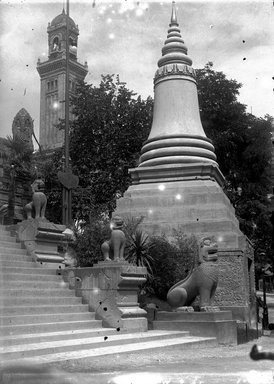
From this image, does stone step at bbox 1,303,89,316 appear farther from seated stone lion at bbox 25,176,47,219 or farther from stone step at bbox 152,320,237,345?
seated stone lion at bbox 25,176,47,219

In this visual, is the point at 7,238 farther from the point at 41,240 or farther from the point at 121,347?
the point at 121,347

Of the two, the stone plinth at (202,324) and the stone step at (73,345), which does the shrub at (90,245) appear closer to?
the stone plinth at (202,324)

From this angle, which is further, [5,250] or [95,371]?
[5,250]

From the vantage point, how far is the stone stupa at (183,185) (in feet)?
53.2

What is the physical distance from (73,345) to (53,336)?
630mm

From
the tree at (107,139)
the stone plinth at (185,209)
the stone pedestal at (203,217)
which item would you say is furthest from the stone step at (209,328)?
the tree at (107,139)

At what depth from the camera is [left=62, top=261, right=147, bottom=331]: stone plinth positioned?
10055mm

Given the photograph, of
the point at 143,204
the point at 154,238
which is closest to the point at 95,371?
the point at 154,238

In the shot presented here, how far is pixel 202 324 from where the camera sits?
10.5m

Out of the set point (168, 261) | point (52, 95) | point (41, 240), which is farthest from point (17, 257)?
point (52, 95)

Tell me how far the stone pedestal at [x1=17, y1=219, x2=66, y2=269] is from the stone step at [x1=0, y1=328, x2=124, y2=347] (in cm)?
262

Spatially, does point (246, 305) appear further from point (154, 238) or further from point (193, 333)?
point (193, 333)

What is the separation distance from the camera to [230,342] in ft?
34.3

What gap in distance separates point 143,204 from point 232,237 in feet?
10.6
